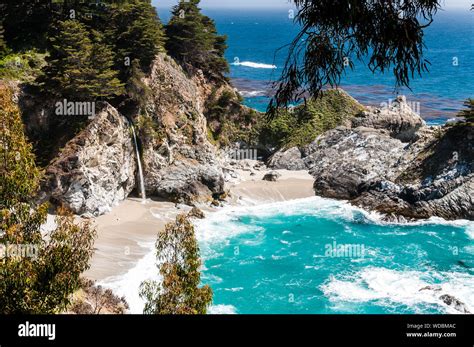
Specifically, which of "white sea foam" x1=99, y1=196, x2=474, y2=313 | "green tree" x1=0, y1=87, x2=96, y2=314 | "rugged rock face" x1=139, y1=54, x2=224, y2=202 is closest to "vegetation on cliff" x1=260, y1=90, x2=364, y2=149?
"rugged rock face" x1=139, y1=54, x2=224, y2=202

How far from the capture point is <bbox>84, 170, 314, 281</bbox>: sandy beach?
2948cm

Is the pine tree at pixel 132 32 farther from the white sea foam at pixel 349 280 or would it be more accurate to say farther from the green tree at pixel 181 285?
the green tree at pixel 181 285

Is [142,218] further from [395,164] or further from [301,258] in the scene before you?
[395,164]

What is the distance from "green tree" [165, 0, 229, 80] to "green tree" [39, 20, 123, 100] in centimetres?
A: 1538

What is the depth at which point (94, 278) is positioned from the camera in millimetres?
26906

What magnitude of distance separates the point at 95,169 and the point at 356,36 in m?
31.4

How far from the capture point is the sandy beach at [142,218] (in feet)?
96.7

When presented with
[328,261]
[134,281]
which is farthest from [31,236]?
[328,261]

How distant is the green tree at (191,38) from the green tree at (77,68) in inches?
605

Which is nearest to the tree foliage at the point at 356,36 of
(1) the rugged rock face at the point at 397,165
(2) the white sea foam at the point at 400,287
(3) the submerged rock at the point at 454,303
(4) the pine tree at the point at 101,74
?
(2) the white sea foam at the point at 400,287

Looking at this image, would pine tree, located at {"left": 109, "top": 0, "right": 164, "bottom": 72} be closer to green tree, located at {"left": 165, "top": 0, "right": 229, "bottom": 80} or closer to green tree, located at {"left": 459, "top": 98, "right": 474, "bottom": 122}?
green tree, located at {"left": 165, "top": 0, "right": 229, "bottom": 80}

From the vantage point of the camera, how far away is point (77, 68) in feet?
117

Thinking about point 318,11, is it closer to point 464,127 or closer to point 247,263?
point 247,263

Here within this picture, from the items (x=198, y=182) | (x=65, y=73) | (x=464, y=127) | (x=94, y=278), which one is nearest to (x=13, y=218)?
(x=94, y=278)
